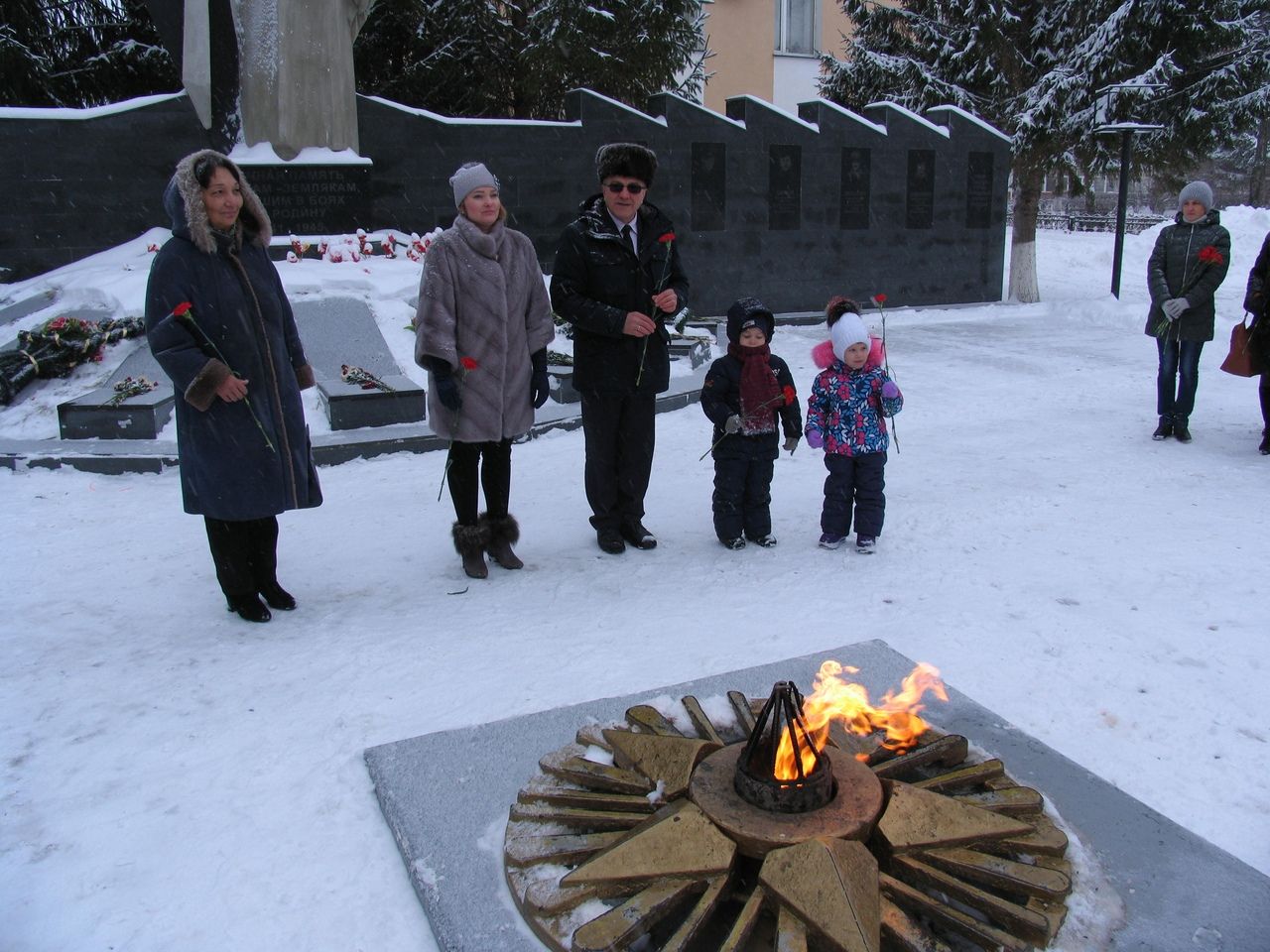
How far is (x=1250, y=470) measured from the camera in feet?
20.4

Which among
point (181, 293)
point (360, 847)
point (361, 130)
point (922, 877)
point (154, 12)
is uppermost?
point (154, 12)

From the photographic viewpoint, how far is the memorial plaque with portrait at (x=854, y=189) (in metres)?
15.2

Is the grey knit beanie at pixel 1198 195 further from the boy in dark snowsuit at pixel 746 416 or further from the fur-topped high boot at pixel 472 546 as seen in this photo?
the fur-topped high boot at pixel 472 546

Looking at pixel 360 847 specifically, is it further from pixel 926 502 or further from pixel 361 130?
pixel 361 130

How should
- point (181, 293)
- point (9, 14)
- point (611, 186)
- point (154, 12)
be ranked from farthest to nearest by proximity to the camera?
point (9, 14), point (154, 12), point (611, 186), point (181, 293)

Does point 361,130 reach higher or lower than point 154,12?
lower

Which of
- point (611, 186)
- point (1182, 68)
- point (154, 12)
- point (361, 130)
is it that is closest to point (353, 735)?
point (611, 186)

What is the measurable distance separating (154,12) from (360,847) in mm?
10061

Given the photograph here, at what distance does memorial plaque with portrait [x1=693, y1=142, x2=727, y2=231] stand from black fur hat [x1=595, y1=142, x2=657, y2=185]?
10006 millimetres

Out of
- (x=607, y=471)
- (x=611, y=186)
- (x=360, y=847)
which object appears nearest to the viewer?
(x=360, y=847)

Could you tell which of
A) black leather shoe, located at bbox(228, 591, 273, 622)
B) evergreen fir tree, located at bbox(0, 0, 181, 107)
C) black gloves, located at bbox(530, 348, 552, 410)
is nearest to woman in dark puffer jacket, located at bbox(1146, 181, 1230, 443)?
black gloves, located at bbox(530, 348, 552, 410)

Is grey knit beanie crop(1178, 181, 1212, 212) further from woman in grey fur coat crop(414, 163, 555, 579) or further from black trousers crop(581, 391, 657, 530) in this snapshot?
woman in grey fur coat crop(414, 163, 555, 579)

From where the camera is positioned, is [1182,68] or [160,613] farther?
[1182,68]

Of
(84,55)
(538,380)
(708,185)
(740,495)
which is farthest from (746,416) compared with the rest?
(84,55)
